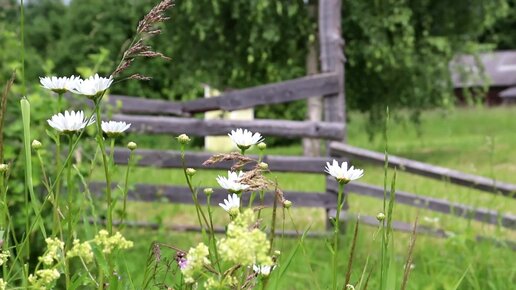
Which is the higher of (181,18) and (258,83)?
(181,18)

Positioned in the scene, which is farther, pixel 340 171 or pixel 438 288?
pixel 438 288

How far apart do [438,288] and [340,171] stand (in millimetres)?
2264

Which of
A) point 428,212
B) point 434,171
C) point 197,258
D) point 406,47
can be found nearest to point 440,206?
point 434,171

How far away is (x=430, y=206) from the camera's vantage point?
5.84 metres

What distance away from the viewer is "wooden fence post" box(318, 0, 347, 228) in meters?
6.65

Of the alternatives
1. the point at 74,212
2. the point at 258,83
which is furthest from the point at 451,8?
the point at 74,212

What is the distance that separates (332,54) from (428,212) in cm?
173

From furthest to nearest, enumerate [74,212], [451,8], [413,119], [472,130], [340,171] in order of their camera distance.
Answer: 1. [472,130]
2. [413,119]
3. [451,8]
4. [74,212]
5. [340,171]

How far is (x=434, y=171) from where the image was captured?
5.48 metres

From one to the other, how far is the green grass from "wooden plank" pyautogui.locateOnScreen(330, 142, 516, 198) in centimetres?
14

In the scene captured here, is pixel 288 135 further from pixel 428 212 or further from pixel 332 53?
pixel 428 212

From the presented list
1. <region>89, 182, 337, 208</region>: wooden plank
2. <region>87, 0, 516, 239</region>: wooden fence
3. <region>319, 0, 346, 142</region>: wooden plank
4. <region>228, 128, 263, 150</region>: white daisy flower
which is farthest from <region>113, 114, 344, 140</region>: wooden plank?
<region>228, 128, 263, 150</region>: white daisy flower

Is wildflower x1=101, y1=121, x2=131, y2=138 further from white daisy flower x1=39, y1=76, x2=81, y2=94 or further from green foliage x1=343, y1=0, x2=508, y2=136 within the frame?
green foliage x1=343, y1=0, x2=508, y2=136

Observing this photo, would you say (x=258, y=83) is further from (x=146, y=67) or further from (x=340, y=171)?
(x=340, y=171)
